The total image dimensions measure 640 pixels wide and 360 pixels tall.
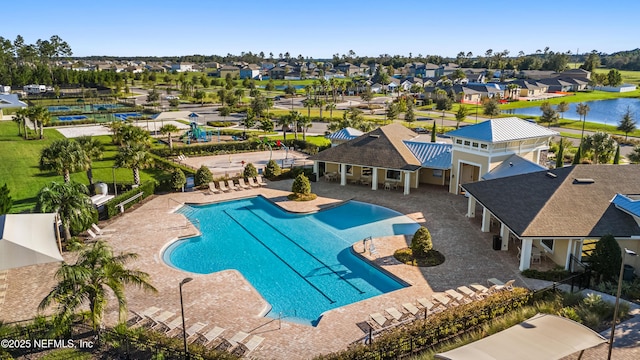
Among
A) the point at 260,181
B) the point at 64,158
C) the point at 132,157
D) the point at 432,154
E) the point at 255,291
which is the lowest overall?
the point at 255,291

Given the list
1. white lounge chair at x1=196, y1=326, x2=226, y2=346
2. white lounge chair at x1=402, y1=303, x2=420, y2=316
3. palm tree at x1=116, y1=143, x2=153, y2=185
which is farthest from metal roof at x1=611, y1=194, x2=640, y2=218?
palm tree at x1=116, y1=143, x2=153, y2=185

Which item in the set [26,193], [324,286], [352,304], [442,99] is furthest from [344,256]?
[442,99]

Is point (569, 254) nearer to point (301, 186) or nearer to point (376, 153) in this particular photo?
point (376, 153)

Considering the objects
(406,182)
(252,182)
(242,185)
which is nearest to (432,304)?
(406,182)

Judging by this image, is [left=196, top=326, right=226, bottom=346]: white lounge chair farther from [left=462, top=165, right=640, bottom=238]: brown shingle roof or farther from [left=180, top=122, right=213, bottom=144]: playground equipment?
[left=180, top=122, right=213, bottom=144]: playground equipment

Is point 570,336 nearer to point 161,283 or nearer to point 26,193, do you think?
point 161,283

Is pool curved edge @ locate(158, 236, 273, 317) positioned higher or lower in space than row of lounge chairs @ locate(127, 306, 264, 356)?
lower

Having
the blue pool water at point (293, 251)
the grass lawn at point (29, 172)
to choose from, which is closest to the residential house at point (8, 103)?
the grass lawn at point (29, 172)
